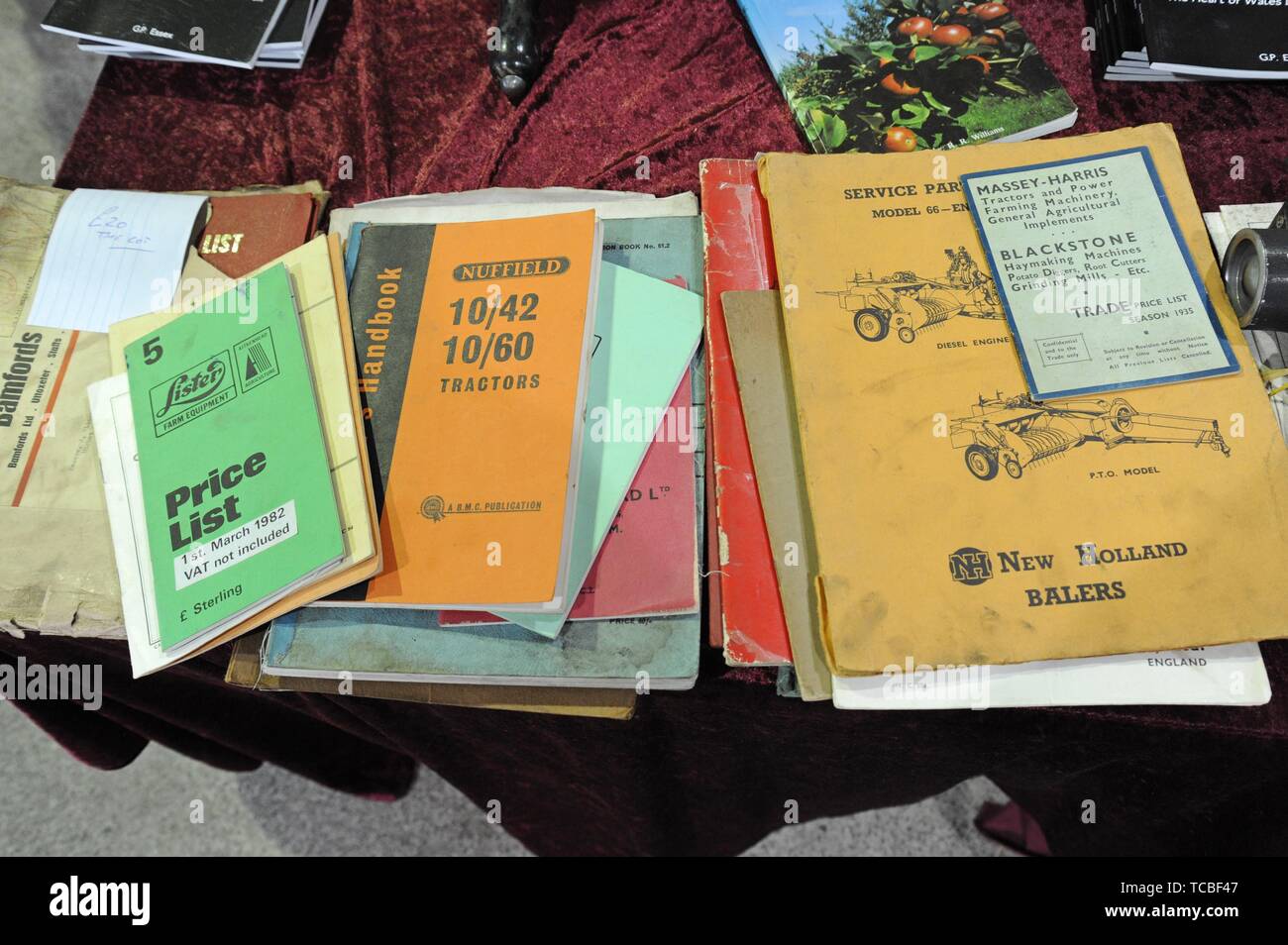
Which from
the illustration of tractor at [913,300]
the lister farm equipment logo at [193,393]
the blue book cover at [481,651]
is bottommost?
the blue book cover at [481,651]

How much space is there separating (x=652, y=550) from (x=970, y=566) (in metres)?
0.25

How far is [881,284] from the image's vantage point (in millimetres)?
720

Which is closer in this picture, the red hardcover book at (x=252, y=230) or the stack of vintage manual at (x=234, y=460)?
the stack of vintage manual at (x=234, y=460)

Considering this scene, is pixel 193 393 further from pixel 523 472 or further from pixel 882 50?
pixel 882 50

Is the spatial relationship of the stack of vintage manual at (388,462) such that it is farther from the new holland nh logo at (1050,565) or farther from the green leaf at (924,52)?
the green leaf at (924,52)

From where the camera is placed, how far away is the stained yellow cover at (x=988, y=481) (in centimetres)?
62

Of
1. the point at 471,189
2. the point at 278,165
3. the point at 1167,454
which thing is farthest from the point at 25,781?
the point at 1167,454

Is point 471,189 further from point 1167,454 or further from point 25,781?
point 25,781

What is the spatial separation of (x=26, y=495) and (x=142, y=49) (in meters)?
0.53

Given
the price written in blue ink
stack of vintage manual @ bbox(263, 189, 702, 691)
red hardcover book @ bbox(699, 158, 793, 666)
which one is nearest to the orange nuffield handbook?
stack of vintage manual @ bbox(263, 189, 702, 691)

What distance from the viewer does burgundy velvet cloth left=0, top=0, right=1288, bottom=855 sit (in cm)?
81

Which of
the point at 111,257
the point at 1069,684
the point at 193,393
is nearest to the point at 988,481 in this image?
the point at 1069,684

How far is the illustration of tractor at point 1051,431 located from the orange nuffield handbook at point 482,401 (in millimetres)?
328

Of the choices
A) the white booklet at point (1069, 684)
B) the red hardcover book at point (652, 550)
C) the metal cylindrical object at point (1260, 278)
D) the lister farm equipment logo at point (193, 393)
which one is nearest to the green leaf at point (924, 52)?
the metal cylindrical object at point (1260, 278)
